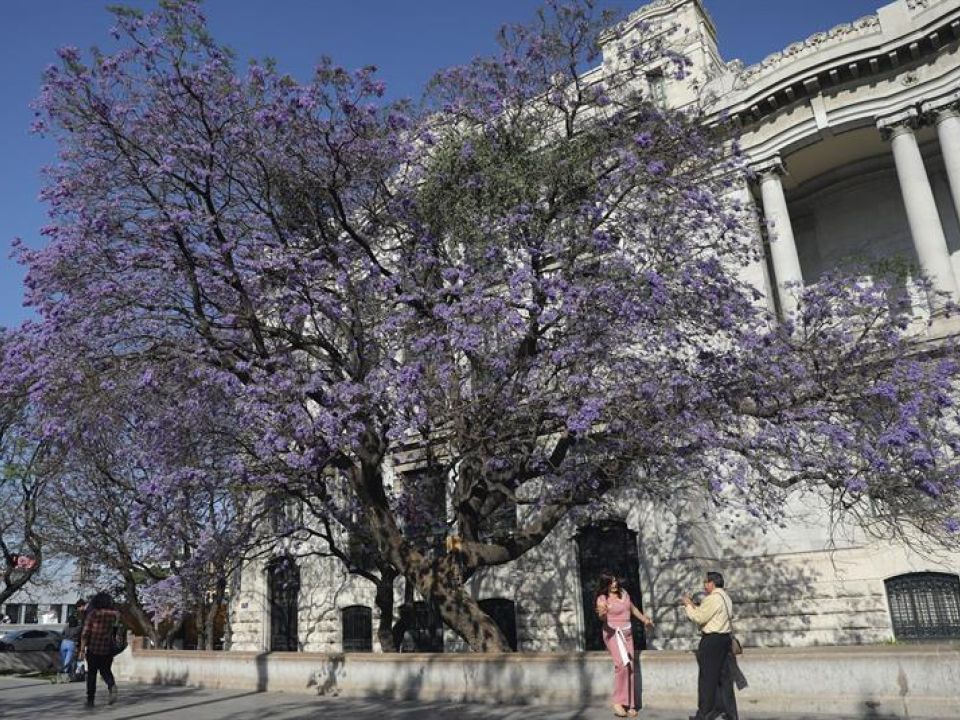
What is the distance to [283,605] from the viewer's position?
27297 millimetres

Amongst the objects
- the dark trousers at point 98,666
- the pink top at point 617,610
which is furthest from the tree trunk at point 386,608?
the pink top at point 617,610

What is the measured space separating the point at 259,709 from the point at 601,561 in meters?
11.3

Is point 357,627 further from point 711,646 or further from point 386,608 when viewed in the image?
point 711,646

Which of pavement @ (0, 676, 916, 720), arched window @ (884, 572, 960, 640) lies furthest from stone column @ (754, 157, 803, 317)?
pavement @ (0, 676, 916, 720)

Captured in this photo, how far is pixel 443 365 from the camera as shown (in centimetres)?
1297

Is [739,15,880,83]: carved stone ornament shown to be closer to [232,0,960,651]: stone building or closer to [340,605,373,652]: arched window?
[232,0,960,651]: stone building

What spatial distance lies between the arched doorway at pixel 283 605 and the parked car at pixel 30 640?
18622 millimetres

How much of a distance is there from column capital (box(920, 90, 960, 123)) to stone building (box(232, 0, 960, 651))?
36 millimetres

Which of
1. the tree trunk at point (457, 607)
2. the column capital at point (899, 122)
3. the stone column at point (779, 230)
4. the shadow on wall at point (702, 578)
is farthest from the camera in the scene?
the stone column at point (779, 230)

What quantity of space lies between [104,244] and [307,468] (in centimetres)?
509

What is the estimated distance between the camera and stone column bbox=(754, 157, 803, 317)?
868 inches

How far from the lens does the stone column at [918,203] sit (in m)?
19.8

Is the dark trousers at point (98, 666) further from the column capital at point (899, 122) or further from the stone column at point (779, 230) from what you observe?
the column capital at point (899, 122)

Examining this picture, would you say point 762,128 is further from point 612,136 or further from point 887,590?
point 887,590
